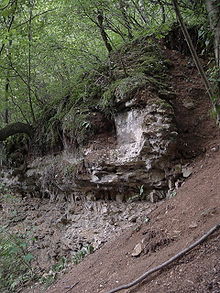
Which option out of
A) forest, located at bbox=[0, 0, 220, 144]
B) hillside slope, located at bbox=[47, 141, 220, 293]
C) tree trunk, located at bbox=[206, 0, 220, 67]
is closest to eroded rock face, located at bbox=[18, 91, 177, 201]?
hillside slope, located at bbox=[47, 141, 220, 293]

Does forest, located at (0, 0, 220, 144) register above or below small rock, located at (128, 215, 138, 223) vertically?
above

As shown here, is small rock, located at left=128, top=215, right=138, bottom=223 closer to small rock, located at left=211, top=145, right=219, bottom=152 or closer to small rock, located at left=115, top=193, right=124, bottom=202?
small rock, located at left=115, top=193, right=124, bottom=202

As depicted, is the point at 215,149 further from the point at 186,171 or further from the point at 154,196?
the point at 154,196

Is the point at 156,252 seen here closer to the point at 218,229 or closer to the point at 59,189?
the point at 218,229

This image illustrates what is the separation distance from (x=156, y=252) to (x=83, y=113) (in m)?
3.88

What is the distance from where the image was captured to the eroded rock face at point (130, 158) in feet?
16.8

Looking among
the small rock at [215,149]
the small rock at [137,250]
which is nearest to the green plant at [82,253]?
the small rock at [137,250]

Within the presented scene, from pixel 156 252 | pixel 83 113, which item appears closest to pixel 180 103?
pixel 83 113

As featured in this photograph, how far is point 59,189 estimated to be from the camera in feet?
26.1

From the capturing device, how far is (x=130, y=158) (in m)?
5.44

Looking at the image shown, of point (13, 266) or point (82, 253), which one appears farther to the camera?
point (13, 266)

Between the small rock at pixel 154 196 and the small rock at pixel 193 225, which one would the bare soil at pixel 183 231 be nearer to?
the small rock at pixel 193 225

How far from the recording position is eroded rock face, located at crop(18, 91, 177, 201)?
202 inches

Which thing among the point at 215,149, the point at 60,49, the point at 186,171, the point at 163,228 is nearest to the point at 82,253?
the point at 163,228
